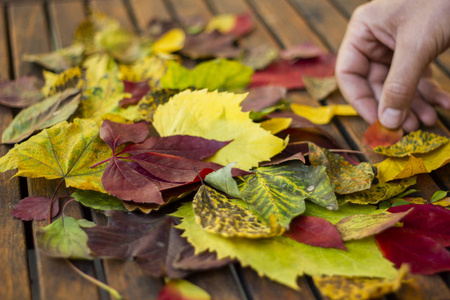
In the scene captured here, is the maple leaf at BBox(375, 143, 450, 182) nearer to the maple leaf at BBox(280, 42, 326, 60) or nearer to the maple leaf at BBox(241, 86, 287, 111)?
the maple leaf at BBox(241, 86, 287, 111)

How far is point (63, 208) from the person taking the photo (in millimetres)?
630

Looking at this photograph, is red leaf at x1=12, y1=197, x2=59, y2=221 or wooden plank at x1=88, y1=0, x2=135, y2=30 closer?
red leaf at x1=12, y1=197, x2=59, y2=221

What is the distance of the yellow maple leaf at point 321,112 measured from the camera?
0.88m

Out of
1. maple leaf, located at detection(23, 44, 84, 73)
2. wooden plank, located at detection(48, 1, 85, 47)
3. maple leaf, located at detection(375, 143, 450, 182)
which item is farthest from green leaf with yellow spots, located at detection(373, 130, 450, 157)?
wooden plank, located at detection(48, 1, 85, 47)

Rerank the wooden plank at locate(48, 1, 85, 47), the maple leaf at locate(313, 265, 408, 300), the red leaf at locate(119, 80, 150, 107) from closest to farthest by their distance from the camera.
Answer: the maple leaf at locate(313, 265, 408, 300) < the red leaf at locate(119, 80, 150, 107) < the wooden plank at locate(48, 1, 85, 47)

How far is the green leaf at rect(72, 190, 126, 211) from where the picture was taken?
626 millimetres

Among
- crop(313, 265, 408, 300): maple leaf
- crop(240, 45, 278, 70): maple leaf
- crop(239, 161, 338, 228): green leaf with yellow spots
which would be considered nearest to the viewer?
crop(313, 265, 408, 300): maple leaf

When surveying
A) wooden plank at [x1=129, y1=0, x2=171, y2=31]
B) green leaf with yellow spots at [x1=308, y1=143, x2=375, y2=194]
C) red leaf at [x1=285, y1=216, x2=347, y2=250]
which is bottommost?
red leaf at [x1=285, y1=216, x2=347, y2=250]

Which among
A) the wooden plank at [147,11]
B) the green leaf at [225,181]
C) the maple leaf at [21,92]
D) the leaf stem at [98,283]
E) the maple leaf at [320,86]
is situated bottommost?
the leaf stem at [98,283]

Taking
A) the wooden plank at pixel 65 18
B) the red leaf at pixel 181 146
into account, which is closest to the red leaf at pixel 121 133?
the red leaf at pixel 181 146

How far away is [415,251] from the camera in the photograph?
1.83ft

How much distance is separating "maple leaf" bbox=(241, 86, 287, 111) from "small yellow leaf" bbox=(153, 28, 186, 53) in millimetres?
288

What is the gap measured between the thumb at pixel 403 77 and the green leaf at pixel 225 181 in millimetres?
340

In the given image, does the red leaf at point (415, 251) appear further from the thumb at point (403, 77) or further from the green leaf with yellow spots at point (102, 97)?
the green leaf with yellow spots at point (102, 97)
